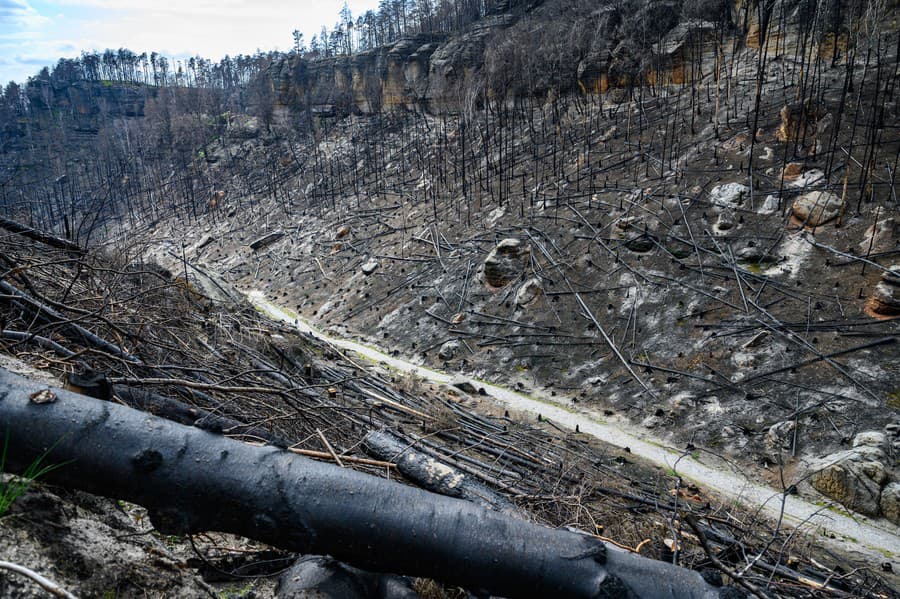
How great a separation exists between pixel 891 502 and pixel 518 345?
828 centimetres

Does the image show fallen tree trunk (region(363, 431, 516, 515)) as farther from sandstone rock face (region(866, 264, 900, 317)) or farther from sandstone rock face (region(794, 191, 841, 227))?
sandstone rock face (region(794, 191, 841, 227))

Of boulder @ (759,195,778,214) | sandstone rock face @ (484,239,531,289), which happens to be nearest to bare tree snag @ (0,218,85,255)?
sandstone rock face @ (484,239,531,289)

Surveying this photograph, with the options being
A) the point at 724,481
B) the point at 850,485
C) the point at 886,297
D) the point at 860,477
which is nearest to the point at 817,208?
the point at 886,297

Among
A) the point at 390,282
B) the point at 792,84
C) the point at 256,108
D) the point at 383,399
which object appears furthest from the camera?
the point at 256,108

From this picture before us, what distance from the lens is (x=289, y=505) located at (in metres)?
1.76

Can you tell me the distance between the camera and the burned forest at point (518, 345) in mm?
1789

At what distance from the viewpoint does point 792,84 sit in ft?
59.5

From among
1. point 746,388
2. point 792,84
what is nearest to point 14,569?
point 746,388

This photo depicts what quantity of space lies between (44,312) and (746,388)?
11.3 meters

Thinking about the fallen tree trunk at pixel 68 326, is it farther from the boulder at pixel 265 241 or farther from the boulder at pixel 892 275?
the boulder at pixel 265 241

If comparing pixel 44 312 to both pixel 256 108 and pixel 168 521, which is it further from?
pixel 256 108

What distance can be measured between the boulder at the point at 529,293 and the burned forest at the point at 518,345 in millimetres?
129

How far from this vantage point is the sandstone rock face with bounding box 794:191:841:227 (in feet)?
40.5

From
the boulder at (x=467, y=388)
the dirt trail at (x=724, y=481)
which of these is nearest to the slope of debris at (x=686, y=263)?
the dirt trail at (x=724, y=481)
